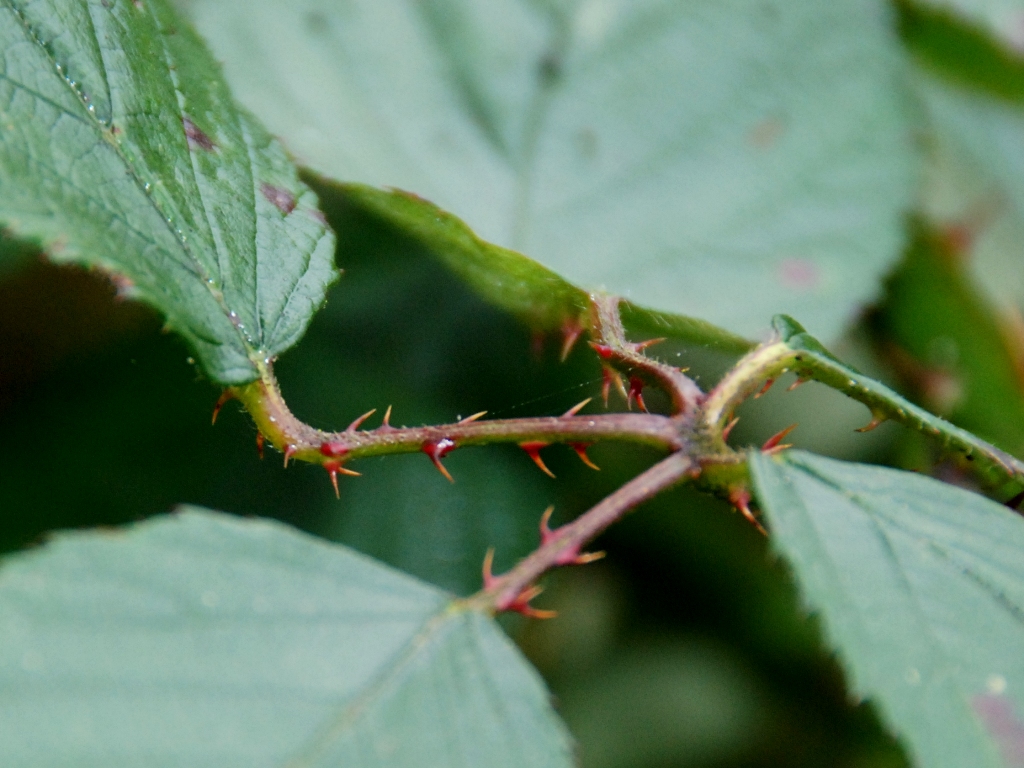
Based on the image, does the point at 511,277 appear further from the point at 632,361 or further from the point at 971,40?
the point at 971,40

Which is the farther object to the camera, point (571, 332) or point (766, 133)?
point (766, 133)

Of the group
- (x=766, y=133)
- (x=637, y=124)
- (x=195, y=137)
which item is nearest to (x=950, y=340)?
(x=766, y=133)

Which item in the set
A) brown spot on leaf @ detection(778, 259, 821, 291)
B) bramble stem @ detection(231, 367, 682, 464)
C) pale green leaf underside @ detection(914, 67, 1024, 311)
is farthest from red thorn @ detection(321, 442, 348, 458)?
pale green leaf underside @ detection(914, 67, 1024, 311)

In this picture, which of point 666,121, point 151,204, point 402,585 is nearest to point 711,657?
point 666,121

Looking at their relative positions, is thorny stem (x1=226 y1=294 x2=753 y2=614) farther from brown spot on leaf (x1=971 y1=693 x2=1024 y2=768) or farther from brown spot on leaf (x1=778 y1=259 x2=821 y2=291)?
brown spot on leaf (x1=778 y1=259 x2=821 y2=291)

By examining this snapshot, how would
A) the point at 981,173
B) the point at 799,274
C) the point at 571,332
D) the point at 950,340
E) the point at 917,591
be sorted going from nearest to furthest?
the point at 917,591
the point at 571,332
the point at 799,274
the point at 950,340
the point at 981,173

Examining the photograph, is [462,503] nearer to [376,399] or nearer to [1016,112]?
[376,399]
